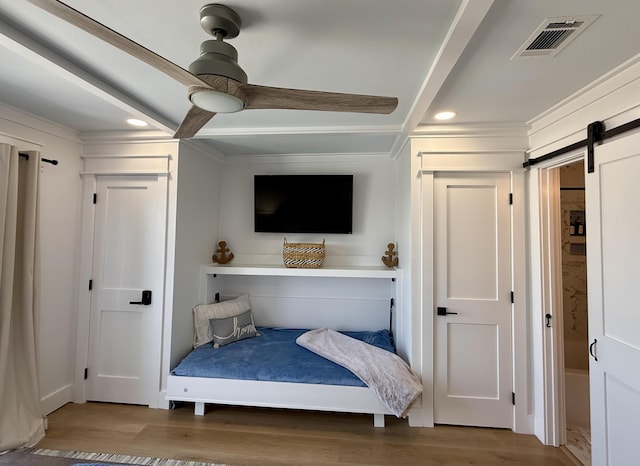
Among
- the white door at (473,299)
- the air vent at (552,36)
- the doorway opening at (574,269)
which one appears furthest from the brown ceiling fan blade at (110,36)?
the doorway opening at (574,269)

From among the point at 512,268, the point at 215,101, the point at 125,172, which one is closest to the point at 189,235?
the point at 125,172

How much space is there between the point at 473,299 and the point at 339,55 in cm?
210

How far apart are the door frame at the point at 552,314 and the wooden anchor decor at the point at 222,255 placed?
2.95 metres

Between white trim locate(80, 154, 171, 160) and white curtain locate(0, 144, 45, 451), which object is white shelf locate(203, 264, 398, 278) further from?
white curtain locate(0, 144, 45, 451)

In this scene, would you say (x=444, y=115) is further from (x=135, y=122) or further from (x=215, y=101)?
(x=135, y=122)

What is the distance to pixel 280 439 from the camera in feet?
7.73

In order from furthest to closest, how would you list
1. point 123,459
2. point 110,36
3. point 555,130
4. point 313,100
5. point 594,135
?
point 555,130 → point 123,459 → point 594,135 → point 313,100 → point 110,36

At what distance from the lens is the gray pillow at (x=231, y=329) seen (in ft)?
9.75

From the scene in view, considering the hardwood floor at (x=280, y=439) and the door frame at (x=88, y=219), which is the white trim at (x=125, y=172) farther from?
the hardwood floor at (x=280, y=439)

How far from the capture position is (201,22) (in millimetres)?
1336

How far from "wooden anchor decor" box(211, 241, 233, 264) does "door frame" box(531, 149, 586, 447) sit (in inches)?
116

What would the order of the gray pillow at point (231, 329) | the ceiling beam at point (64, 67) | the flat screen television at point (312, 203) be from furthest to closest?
1. the flat screen television at point (312, 203)
2. the gray pillow at point (231, 329)
3. the ceiling beam at point (64, 67)

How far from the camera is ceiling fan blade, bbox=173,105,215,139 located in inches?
59.8

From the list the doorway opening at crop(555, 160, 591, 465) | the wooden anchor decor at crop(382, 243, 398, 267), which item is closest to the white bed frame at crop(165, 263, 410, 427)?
the wooden anchor decor at crop(382, 243, 398, 267)
